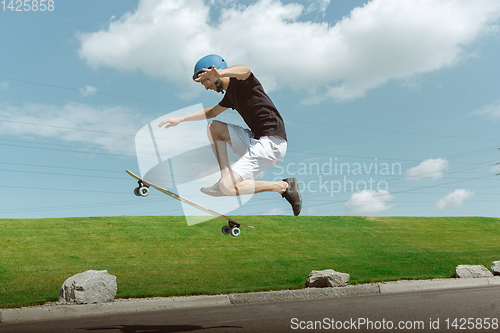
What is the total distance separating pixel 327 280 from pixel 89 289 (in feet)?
20.9

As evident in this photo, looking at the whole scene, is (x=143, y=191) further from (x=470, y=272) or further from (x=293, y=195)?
(x=470, y=272)

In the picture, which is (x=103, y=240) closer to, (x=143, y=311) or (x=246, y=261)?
(x=246, y=261)

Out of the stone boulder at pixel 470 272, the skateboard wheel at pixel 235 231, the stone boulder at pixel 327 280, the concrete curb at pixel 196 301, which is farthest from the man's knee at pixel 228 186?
the stone boulder at pixel 470 272

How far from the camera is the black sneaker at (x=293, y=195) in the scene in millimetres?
3166

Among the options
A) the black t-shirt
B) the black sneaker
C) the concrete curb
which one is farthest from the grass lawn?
the black t-shirt

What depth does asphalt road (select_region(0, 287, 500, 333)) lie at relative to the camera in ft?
17.1

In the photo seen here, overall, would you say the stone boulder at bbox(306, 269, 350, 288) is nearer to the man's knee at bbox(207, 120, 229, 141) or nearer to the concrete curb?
the concrete curb

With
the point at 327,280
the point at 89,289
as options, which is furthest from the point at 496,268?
the point at 89,289

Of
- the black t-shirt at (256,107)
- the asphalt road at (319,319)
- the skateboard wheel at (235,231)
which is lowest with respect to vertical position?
the asphalt road at (319,319)

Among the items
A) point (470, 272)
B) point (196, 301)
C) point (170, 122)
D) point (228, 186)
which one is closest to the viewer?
point (228, 186)

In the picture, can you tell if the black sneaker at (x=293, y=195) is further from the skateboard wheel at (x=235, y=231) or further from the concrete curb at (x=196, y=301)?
the concrete curb at (x=196, y=301)

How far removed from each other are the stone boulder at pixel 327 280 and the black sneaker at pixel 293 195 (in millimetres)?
8051

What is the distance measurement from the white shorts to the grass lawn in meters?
7.46

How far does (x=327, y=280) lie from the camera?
10539 mm
